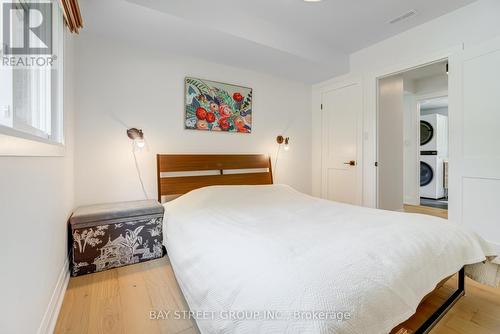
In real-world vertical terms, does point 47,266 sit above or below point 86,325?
above

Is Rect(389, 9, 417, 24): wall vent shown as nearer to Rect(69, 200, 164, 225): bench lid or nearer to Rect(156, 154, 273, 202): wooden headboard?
Rect(156, 154, 273, 202): wooden headboard

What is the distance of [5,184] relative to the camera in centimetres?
81

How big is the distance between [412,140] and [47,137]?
221 inches

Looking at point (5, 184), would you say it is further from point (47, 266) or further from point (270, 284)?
point (270, 284)

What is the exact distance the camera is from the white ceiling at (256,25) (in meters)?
2.07

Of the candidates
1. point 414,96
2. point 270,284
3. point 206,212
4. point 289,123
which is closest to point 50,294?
point 206,212

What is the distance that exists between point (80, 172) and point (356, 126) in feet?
11.4

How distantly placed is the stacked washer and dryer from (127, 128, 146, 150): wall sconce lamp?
19.7 ft

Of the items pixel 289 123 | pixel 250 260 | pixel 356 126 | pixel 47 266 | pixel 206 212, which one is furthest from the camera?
pixel 289 123

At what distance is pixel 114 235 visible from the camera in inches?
→ 80.7

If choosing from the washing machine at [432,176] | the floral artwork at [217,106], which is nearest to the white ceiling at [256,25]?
the floral artwork at [217,106]

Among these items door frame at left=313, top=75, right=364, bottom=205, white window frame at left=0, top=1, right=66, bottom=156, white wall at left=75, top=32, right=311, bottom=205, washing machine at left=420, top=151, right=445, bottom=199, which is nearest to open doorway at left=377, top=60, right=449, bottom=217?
washing machine at left=420, top=151, right=445, bottom=199

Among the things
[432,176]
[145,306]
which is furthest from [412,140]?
[145,306]
